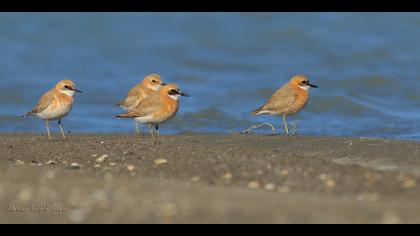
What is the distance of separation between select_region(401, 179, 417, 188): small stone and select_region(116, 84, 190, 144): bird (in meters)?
4.55

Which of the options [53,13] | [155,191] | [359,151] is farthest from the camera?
[53,13]

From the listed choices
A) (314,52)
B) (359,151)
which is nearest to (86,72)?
(314,52)

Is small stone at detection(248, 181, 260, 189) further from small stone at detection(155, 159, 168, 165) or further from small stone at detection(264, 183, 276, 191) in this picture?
small stone at detection(155, 159, 168, 165)

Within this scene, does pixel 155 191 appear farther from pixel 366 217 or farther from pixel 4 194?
pixel 366 217

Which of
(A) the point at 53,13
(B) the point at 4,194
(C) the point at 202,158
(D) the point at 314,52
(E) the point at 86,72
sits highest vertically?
(A) the point at 53,13

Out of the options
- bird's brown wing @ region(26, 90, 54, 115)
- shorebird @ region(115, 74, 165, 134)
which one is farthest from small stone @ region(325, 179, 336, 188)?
shorebird @ region(115, 74, 165, 134)

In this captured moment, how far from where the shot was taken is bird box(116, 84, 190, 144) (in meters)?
12.7

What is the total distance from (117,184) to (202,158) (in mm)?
1375

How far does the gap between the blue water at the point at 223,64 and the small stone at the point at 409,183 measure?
17.9 feet

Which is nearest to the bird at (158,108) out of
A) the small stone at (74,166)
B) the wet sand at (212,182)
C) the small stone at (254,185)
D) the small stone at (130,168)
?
the wet sand at (212,182)

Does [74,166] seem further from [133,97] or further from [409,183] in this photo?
[133,97]

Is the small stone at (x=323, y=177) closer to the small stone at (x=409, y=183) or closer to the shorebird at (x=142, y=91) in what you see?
the small stone at (x=409, y=183)

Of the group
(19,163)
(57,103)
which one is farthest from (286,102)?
(19,163)

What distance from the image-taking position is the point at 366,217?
24.7 ft
